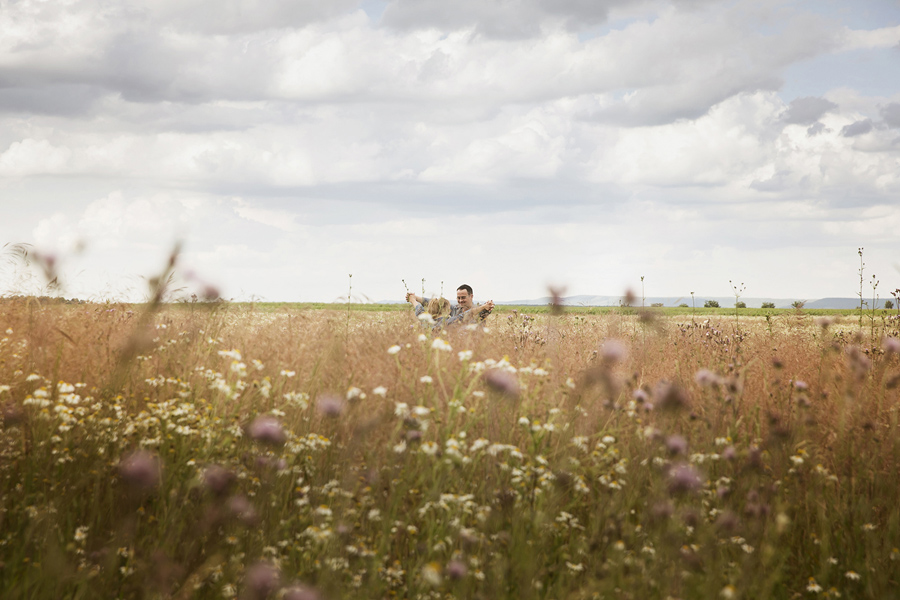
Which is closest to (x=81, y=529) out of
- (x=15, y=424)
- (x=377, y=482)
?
(x=15, y=424)

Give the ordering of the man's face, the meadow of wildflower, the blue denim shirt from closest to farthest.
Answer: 1. the meadow of wildflower
2. the blue denim shirt
3. the man's face

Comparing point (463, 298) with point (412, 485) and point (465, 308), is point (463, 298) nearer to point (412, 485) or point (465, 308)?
point (465, 308)

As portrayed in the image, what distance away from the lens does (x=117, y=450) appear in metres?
3.74

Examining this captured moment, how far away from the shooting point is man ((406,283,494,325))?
930 centimetres

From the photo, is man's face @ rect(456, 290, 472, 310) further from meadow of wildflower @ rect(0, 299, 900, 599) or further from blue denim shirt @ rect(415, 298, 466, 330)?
meadow of wildflower @ rect(0, 299, 900, 599)

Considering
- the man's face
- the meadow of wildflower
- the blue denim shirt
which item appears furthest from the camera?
the man's face

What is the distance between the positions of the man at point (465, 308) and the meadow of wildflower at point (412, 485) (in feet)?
13.2

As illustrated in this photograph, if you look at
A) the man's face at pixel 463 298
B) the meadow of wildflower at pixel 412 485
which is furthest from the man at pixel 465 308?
the meadow of wildflower at pixel 412 485

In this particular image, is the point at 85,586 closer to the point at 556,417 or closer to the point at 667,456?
the point at 556,417

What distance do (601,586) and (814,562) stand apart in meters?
1.94

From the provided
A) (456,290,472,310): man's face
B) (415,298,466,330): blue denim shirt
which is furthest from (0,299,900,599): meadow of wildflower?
(456,290,472,310): man's face

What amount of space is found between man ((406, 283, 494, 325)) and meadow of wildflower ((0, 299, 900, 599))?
13.2ft

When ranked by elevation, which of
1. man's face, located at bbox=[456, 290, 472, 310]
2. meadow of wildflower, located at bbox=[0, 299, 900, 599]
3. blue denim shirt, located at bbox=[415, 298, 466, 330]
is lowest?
meadow of wildflower, located at bbox=[0, 299, 900, 599]

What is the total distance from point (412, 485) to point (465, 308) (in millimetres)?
6824
